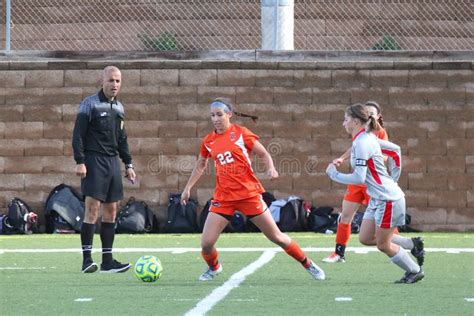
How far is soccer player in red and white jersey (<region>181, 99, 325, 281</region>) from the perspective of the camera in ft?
35.1

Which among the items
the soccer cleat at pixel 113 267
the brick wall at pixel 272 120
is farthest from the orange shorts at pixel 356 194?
the brick wall at pixel 272 120

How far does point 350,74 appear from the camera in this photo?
17812 mm

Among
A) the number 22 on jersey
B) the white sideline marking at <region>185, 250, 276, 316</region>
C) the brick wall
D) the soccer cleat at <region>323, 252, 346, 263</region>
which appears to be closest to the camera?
the white sideline marking at <region>185, 250, 276, 316</region>

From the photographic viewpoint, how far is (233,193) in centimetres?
1077

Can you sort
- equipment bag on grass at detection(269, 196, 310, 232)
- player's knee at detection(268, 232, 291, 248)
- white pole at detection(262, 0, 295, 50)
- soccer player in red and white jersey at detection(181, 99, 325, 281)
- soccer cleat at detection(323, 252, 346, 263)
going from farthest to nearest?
white pole at detection(262, 0, 295, 50) < equipment bag on grass at detection(269, 196, 310, 232) < soccer cleat at detection(323, 252, 346, 263) < soccer player in red and white jersey at detection(181, 99, 325, 281) < player's knee at detection(268, 232, 291, 248)

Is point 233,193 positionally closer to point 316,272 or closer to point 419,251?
point 316,272

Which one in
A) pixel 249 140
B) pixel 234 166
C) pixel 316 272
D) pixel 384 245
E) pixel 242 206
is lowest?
pixel 316 272

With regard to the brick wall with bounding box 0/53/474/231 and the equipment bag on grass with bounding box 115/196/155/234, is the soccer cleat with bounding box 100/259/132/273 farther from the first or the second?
the brick wall with bounding box 0/53/474/231

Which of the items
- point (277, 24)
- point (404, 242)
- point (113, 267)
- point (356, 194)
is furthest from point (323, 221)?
point (113, 267)

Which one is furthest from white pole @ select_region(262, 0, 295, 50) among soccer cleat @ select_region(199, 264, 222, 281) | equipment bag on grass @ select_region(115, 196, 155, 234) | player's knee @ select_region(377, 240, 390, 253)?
player's knee @ select_region(377, 240, 390, 253)

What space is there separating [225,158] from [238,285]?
120 cm

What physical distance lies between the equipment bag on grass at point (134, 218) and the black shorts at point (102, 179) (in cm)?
554

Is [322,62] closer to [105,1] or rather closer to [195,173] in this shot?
[105,1]

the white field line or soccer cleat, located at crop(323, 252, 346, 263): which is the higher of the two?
soccer cleat, located at crop(323, 252, 346, 263)
